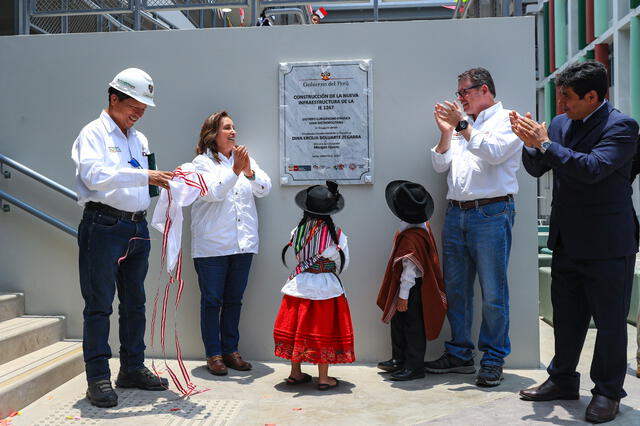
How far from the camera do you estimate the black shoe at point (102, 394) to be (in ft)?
13.0

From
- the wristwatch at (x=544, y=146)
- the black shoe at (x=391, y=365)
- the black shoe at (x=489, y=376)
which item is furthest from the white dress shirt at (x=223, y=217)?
the wristwatch at (x=544, y=146)

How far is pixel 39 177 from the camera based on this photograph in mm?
5191

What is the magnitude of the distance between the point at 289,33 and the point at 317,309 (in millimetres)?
2085

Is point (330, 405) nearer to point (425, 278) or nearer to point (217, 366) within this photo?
point (217, 366)

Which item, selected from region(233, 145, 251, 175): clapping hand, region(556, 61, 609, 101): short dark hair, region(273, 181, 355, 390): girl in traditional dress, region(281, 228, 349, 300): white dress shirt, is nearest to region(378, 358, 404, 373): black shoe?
region(273, 181, 355, 390): girl in traditional dress

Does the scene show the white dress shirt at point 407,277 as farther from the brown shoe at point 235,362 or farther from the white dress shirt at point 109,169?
the white dress shirt at point 109,169

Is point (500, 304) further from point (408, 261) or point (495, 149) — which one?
point (495, 149)

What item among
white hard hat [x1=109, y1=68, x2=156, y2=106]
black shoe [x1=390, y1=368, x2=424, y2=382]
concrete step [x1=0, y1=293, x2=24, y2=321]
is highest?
white hard hat [x1=109, y1=68, x2=156, y2=106]

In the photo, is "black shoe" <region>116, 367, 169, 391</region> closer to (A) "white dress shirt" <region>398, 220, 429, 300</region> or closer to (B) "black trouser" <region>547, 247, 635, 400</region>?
(A) "white dress shirt" <region>398, 220, 429, 300</region>

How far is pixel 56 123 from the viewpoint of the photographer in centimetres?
539

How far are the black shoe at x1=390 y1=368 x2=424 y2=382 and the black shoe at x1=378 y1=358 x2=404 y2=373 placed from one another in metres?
0.10

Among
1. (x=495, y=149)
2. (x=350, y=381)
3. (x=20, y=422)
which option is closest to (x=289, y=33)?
(x=495, y=149)

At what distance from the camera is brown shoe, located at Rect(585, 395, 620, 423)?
3.56 metres

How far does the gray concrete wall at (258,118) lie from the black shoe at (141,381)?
88 centimetres
